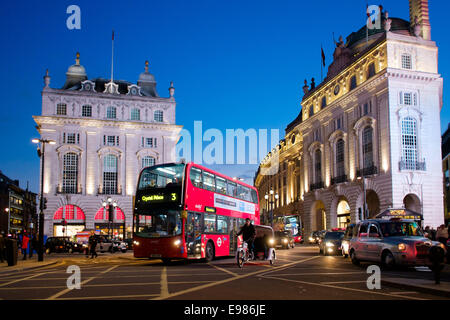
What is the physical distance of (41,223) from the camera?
25.9 m

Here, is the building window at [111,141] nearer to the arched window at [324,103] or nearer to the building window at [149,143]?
the building window at [149,143]

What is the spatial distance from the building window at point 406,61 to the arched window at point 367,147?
Result: 639 centimetres

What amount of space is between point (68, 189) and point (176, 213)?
1950 inches

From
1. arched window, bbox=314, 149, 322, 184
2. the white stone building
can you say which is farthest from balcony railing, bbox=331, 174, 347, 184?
the white stone building

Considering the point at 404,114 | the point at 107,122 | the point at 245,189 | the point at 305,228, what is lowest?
the point at 305,228

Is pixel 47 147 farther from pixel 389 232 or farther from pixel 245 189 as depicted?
pixel 389 232

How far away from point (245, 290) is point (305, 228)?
170 ft

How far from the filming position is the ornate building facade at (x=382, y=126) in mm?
42438

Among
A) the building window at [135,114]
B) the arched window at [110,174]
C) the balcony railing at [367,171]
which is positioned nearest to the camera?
the balcony railing at [367,171]

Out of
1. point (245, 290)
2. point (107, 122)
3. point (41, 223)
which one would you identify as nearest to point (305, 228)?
point (107, 122)

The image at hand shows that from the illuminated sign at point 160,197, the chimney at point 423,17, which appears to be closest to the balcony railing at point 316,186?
the chimney at point 423,17

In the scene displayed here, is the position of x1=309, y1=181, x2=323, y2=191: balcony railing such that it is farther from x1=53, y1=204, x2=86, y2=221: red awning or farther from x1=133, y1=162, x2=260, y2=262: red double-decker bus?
x1=133, y1=162, x2=260, y2=262: red double-decker bus

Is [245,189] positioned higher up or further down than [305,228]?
higher up

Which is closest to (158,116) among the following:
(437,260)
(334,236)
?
(334,236)
